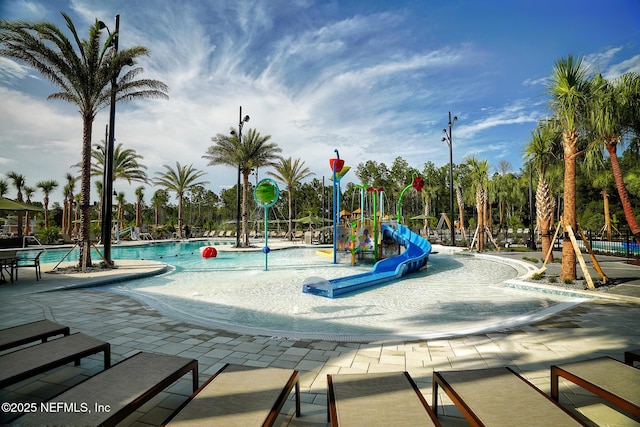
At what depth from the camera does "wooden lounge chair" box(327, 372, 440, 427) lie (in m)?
2.14

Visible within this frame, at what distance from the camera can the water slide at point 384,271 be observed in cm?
887

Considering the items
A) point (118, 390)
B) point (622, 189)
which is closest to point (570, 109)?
point (622, 189)

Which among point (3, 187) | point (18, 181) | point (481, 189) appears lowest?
point (481, 189)

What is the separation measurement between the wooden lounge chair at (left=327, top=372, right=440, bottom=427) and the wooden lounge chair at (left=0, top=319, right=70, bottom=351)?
3.32 m

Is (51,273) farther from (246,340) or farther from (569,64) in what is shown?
(569,64)

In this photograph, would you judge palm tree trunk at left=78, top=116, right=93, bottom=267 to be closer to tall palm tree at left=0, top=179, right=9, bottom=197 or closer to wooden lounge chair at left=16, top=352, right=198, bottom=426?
wooden lounge chair at left=16, top=352, right=198, bottom=426

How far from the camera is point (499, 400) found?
238 centimetres

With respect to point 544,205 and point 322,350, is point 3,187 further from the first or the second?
point 544,205

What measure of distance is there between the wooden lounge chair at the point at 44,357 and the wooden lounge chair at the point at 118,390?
0.37 m

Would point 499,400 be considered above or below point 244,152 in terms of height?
below

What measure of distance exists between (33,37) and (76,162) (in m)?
25.8

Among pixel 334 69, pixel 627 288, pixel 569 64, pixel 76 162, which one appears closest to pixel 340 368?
pixel 627 288

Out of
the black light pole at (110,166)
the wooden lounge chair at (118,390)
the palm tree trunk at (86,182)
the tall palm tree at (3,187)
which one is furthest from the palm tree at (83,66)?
the tall palm tree at (3,187)

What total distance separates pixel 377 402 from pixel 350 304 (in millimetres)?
5576
